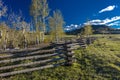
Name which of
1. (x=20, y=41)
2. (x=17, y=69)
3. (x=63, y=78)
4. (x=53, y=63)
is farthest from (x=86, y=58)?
(x=20, y=41)

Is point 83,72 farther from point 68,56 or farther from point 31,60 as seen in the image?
point 31,60

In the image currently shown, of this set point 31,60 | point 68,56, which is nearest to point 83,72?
point 68,56

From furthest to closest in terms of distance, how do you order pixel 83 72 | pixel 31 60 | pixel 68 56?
1. pixel 68 56
2. pixel 31 60
3. pixel 83 72

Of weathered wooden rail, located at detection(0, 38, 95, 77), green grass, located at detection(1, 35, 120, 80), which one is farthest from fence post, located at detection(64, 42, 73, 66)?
green grass, located at detection(1, 35, 120, 80)

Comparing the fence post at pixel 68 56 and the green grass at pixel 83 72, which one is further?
the fence post at pixel 68 56

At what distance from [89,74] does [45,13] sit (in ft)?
138

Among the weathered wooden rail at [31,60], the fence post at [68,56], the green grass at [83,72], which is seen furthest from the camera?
the fence post at [68,56]

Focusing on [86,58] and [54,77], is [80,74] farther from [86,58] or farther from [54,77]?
[86,58]

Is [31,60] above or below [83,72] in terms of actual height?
above

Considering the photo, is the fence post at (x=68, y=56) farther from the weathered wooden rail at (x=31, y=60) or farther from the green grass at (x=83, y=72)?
the green grass at (x=83, y=72)

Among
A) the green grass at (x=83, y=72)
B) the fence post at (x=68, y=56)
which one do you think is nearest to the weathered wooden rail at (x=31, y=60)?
the fence post at (x=68, y=56)

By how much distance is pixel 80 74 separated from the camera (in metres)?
16.0

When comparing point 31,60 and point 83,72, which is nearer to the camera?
point 83,72

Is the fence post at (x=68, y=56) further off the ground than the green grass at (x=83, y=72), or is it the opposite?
the fence post at (x=68, y=56)
